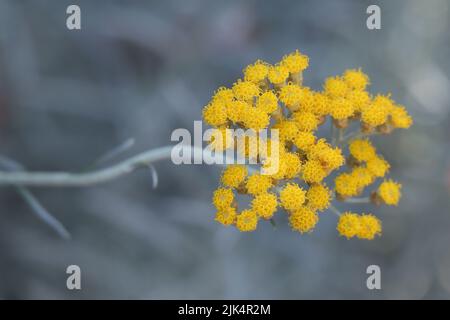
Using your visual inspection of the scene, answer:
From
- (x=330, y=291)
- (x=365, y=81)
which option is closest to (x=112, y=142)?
(x=330, y=291)

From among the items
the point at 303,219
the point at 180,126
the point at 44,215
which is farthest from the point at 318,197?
the point at 180,126

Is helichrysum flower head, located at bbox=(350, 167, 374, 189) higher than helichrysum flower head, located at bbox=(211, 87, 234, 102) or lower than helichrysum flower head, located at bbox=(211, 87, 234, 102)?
lower

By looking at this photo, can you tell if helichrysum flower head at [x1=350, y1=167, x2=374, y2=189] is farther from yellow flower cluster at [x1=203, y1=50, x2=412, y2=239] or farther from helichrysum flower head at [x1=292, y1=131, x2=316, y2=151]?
helichrysum flower head at [x1=292, y1=131, x2=316, y2=151]

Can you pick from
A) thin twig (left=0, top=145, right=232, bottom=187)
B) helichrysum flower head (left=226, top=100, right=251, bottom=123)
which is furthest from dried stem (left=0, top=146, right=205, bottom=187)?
helichrysum flower head (left=226, top=100, right=251, bottom=123)

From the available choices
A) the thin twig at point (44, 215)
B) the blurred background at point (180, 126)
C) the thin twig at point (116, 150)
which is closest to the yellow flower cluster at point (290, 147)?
the thin twig at point (116, 150)
